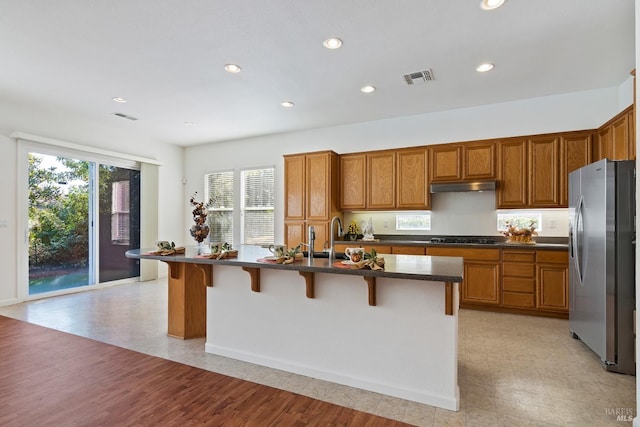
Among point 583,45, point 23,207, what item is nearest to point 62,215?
point 23,207

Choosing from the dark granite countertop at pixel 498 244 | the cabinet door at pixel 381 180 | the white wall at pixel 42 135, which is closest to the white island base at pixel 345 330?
the dark granite countertop at pixel 498 244

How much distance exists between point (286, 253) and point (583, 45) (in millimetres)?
3386

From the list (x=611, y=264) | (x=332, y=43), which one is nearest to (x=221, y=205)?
(x=332, y=43)

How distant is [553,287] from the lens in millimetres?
3828

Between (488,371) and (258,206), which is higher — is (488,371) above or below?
below

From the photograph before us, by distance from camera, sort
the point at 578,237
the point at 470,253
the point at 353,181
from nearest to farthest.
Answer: the point at 578,237 < the point at 470,253 < the point at 353,181

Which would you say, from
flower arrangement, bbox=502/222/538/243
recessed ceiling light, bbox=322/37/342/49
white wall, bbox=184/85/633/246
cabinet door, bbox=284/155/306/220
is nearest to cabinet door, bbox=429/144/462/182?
white wall, bbox=184/85/633/246

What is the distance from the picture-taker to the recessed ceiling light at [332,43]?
2.87 metres

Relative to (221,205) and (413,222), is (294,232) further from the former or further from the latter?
(221,205)

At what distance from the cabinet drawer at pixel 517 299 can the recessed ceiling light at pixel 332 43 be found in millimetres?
3583

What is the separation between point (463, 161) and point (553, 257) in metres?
1.65

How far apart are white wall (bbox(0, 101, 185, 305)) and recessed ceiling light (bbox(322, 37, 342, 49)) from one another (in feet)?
14.4

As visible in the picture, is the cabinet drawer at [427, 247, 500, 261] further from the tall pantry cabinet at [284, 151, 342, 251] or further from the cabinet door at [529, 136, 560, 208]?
the tall pantry cabinet at [284, 151, 342, 251]

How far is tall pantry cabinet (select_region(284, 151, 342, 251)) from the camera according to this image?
16.8 ft
